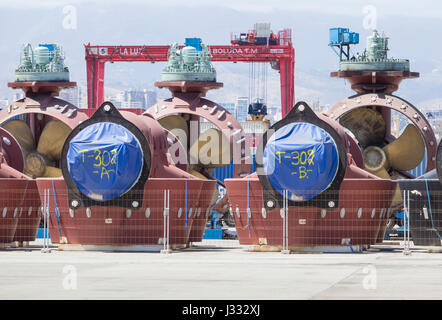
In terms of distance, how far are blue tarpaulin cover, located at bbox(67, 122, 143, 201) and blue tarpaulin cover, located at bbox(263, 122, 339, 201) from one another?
379 centimetres

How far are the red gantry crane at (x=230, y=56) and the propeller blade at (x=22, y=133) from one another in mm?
24555

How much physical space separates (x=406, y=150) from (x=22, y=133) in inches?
552

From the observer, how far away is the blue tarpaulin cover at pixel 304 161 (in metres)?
34.8

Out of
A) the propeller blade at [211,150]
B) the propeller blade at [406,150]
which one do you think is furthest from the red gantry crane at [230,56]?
the propeller blade at [406,150]

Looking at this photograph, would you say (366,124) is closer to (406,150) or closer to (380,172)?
(406,150)

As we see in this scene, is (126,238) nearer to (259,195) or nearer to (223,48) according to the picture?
(259,195)

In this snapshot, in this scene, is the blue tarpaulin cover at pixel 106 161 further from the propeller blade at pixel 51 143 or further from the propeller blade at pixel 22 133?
the propeller blade at pixel 22 133

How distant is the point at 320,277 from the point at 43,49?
87.0 feet

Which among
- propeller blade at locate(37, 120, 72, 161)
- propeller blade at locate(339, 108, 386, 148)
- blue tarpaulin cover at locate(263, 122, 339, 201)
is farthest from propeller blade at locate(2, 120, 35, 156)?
blue tarpaulin cover at locate(263, 122, 339, 201)

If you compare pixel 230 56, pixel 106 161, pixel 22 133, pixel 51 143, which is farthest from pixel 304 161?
pixel 230 56

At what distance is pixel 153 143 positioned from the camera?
35969 millimetres

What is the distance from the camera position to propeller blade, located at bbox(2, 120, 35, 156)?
154ft

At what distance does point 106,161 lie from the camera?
115 feet
